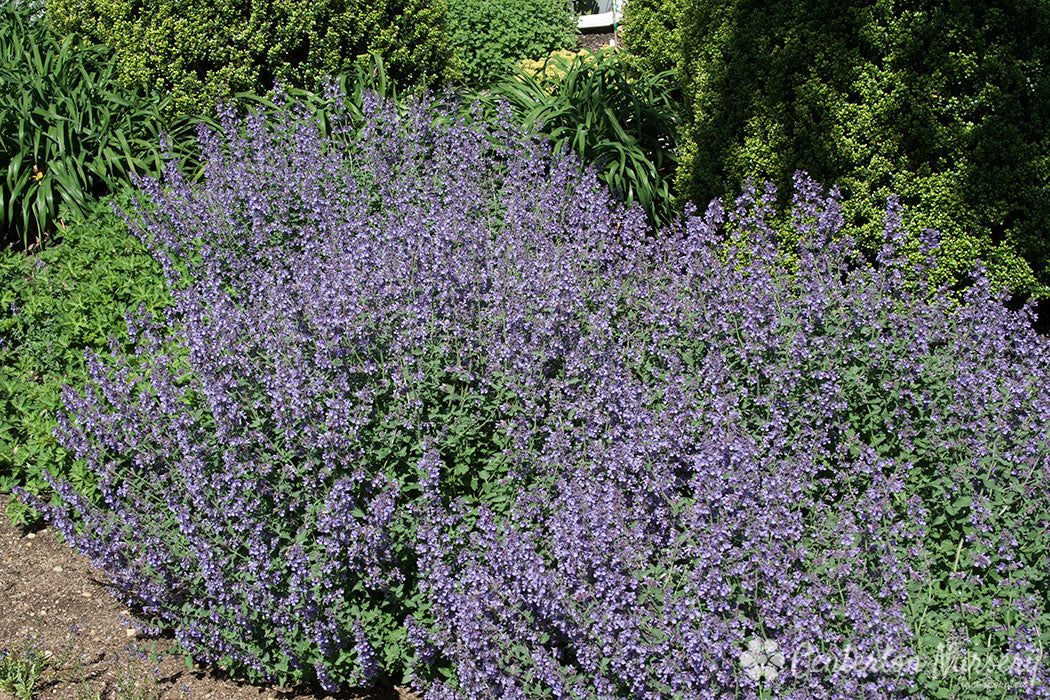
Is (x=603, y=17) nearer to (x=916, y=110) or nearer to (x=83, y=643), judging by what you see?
(x=916, y=110)

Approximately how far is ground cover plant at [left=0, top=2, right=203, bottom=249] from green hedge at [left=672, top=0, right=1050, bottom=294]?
407 centimetres

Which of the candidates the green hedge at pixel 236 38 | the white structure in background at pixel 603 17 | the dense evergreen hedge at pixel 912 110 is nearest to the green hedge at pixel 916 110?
the dense evergreen hedge at pixel 912 110

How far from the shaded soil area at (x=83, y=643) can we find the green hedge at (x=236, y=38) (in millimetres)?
3961

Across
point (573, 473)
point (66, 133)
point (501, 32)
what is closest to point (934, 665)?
point (573, 473)

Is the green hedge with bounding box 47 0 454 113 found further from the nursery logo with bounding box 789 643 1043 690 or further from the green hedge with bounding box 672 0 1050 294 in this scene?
the nursery logo with bounding box 789 643 1043 690

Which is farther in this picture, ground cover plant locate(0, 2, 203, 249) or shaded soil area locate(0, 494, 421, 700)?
ground cover plant locate(0, 2, 203, 249)

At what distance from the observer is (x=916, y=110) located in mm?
5367

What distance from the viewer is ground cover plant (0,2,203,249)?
6.92 m

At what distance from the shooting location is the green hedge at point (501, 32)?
9.78 meters

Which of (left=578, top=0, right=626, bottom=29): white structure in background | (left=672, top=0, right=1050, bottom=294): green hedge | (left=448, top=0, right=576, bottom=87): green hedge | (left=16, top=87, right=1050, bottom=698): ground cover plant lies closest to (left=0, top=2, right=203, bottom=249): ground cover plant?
(left=16, top=87, right=1050, bottom=698): ground cover plant

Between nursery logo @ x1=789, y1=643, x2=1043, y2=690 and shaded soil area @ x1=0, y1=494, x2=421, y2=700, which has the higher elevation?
nursery logo @ x1=789, y1=643, x2=1043, y2=690

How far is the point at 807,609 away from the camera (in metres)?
3.07

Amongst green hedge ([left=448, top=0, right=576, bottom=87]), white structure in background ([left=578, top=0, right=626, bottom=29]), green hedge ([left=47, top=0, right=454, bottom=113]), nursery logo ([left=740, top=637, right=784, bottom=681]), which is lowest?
nursery logo ([left=740, top=637, right=784, bottom=681])

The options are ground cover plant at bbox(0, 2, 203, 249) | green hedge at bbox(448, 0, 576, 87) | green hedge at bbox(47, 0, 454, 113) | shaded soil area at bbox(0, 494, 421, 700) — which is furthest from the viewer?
green hedge at bbox(448, 0, 576, 87)
